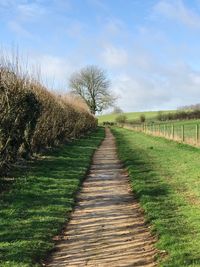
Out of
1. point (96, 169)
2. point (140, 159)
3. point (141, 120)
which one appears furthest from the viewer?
point (141, 120)

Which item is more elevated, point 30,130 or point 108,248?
point 30,130

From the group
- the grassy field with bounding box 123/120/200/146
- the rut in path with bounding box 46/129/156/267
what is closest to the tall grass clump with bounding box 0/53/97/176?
the rut in path with bounding box 46/129/156/267

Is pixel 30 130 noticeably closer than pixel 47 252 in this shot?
No

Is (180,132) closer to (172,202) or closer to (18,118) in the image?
(18,118)

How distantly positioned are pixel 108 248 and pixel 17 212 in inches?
110

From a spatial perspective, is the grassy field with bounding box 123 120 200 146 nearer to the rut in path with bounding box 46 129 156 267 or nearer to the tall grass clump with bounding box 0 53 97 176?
the tall grass clump with bounding box 0 53 97 176

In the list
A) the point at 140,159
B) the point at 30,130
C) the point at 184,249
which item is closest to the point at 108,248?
the point at 184,249

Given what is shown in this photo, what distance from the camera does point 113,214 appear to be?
898cm

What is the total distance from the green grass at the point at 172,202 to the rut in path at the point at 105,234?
246 millimetres

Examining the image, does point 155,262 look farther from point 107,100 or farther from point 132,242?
point 107,100

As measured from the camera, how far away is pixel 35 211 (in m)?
8.99

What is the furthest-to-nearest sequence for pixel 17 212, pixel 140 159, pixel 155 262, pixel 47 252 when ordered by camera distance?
pixel 140 159 → pixel 17 212 → pixel 47 252 → pixel 155 262

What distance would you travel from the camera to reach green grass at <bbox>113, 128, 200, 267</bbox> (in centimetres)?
634

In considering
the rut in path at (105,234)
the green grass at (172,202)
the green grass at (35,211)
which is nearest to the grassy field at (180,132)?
the green grass at (172,202)
